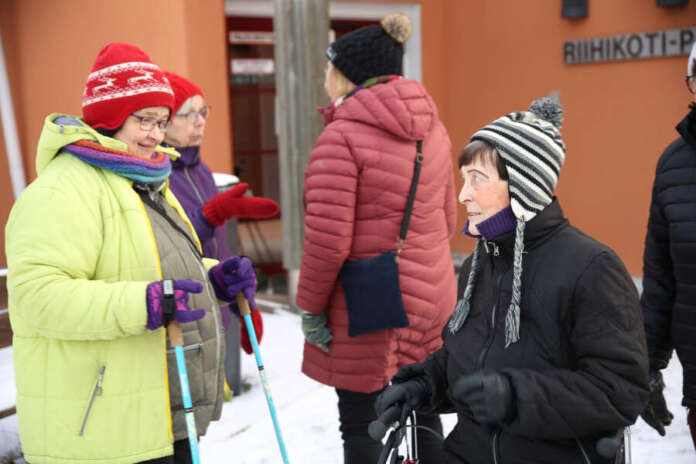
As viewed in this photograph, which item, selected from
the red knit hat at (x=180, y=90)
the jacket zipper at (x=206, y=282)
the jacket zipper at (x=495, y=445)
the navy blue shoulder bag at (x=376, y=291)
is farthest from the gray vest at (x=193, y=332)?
the red knit hat at (x=180, y=90)

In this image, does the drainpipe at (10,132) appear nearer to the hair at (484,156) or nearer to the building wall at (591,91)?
the building wall at (591,91)

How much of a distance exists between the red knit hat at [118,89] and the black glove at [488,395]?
126cm

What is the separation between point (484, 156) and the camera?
6.10 ft

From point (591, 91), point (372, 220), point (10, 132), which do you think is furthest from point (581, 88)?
point (10, 132)

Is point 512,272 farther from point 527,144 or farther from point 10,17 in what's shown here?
point 10,17

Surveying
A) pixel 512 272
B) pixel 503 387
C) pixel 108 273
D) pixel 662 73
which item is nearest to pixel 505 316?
pixel 512 272

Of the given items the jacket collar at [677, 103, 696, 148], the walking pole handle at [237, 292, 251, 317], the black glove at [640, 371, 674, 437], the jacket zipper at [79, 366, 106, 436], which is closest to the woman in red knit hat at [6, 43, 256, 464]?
the jacket zipper at [79, 366, 106, 436]

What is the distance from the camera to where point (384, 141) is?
2.90 meters

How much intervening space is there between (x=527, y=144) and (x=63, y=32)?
5.64 meters

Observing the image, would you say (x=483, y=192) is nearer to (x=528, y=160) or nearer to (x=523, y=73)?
(x=528, y=160)

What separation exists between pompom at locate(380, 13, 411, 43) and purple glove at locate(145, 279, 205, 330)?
1.51 meters

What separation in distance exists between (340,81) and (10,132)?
4131mm

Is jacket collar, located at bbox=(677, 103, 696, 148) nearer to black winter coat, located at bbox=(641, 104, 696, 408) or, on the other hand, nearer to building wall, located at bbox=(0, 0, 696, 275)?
black winter coat, located at bbox=(641, 104, 696, 408)

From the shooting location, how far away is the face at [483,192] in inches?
72.5
